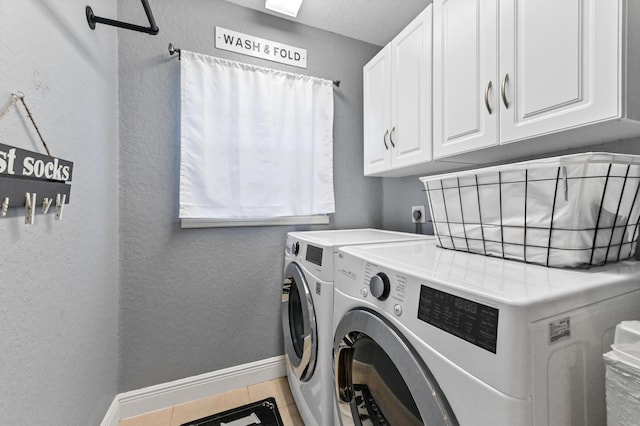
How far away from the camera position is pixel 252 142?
1655 mm

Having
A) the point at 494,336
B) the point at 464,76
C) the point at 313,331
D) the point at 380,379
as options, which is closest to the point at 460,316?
the point at 494,336

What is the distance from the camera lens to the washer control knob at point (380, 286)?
2.29ft

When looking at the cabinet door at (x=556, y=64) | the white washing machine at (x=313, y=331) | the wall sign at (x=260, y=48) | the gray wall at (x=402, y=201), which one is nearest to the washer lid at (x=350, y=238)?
the white washing machine at (x=313, y=331)

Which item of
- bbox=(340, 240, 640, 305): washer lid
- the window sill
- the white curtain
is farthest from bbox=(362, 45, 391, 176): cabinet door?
bbox=(340, 240, 640, 305): washer lid

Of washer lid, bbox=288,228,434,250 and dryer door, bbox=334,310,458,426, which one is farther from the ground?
washer lid, bbox=288,228,434,250

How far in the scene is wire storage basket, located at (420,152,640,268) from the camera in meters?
0.66

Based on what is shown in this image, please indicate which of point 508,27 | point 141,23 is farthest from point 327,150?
point 141,23

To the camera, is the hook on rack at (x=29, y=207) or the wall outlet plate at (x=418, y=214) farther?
the wall outlet plate at (x=418, y=214)

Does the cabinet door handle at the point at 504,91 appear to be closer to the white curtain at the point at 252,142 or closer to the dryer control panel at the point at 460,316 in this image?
the dryer control panel at the point at 460,316

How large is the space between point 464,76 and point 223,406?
2087 mm

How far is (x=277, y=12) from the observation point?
1680 mm

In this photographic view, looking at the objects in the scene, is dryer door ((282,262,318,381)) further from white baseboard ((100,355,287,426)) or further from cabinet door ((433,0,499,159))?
cabinet door ((433,0,499,159))

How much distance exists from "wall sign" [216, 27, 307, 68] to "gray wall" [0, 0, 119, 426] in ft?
1.84

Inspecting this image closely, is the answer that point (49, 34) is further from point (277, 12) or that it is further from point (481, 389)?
point (481, 389)
